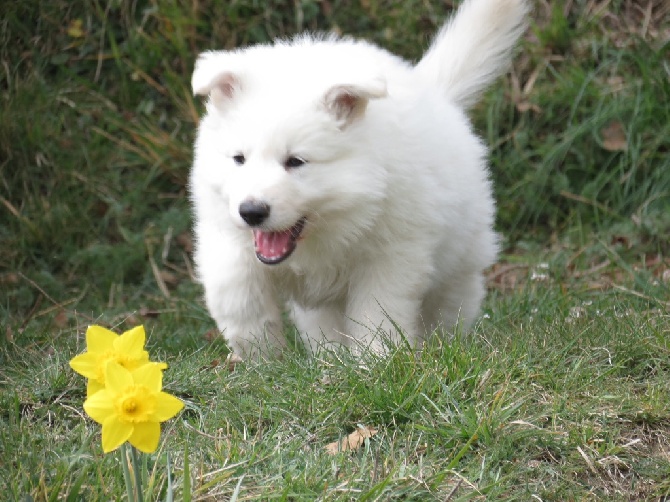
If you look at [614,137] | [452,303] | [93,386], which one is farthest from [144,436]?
[614,137]

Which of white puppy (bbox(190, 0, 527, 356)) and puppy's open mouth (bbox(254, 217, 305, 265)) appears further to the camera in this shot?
puppy's open mouth (bbox(254, 217, 305, 265))

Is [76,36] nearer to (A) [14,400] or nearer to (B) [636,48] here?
(B) [636,48]

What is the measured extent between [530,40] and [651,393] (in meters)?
4.39

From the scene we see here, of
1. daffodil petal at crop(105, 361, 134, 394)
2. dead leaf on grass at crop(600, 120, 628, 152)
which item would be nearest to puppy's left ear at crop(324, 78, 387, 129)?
daffodil petal at crop(105, 361, 134, 394)

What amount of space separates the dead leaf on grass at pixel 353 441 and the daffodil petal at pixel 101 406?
102 cm

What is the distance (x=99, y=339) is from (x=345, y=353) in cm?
152

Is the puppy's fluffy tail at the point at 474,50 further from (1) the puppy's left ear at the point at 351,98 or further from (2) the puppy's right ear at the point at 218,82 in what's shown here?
(2) the puppy's right ear at the point at 218,82

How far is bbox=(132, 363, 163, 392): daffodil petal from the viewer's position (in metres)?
2.40

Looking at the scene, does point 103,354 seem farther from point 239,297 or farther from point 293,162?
point 239,297

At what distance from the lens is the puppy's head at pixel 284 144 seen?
12.9 feet

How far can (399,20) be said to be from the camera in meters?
7.71

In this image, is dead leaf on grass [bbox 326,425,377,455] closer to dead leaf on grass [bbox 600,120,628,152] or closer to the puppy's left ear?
the puppy's left ear

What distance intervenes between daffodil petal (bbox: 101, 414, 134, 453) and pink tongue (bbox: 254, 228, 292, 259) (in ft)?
5.95

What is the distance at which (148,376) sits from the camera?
95.0 inches
